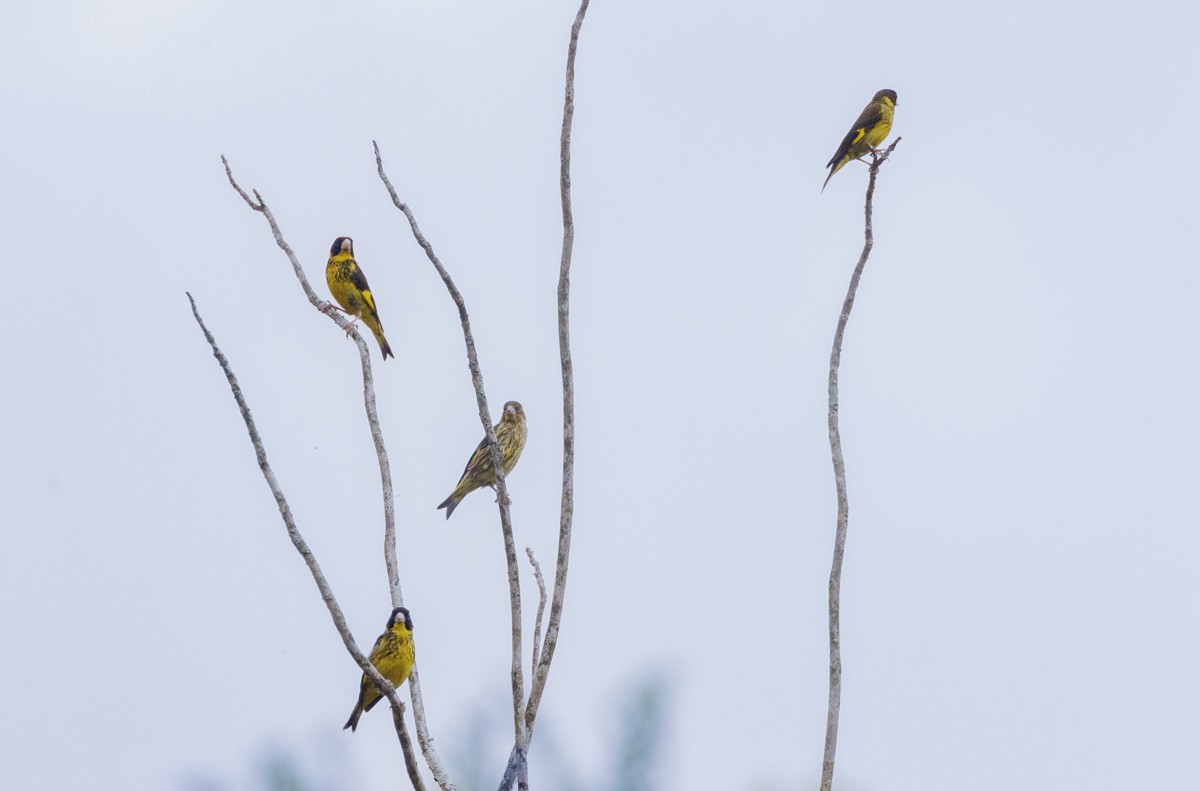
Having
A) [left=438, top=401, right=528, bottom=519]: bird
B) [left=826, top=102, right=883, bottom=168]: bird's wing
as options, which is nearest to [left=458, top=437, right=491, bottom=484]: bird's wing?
[left=438, top=401, right=528, bottom=519]: bird

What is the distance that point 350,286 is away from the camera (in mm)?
10477

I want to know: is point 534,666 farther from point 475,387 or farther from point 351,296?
point 351,296

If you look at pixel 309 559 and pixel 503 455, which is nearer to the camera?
pixel 309 559

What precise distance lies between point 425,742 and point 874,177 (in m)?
2.89

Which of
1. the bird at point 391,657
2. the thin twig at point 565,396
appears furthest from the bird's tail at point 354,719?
the thin twig at point 565,396

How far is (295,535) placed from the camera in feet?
16.4

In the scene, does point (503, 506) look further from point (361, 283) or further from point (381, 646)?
point (361, 283)

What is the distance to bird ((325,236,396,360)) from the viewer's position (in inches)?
413

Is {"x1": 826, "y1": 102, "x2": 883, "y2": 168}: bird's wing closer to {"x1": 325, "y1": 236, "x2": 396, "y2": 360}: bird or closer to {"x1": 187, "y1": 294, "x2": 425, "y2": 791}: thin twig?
{"x1": 325, "y1": 236, "x2": 396, "y2": 360}: bird

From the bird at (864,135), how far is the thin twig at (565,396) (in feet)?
15.3

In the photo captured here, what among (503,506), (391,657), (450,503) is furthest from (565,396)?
(450,503)

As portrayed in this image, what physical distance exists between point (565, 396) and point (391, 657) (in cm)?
353

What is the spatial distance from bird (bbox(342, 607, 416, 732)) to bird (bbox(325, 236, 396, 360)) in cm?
257

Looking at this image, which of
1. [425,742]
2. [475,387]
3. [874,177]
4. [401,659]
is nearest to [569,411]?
[475,387]
